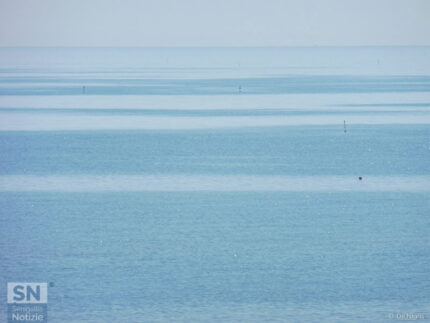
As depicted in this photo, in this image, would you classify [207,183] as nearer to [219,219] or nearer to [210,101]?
[219,219]

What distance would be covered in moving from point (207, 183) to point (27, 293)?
13.1m

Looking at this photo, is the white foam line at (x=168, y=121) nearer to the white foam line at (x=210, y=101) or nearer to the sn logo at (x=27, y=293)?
the white foam line at (x=210, y=101)

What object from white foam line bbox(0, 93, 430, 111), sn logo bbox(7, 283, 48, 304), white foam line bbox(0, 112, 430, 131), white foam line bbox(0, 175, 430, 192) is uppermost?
white foam line bbox(0, 93, 430, 111)

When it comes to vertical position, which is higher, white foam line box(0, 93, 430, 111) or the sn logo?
white foam line box(0, 93, 430, 111)

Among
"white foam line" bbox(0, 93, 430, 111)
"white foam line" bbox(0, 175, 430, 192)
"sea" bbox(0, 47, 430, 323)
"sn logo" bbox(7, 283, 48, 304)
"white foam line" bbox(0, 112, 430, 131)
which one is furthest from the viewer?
"white foam line" bbox(0, 93, 430, 111)

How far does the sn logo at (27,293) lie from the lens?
1777cm

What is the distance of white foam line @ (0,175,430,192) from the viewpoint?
1176 inches

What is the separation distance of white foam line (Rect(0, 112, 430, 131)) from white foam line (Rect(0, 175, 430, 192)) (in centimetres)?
1672

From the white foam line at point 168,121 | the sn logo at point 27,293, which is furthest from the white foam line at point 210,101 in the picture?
the sn logo at point 27,293

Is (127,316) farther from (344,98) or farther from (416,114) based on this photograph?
(344,98)

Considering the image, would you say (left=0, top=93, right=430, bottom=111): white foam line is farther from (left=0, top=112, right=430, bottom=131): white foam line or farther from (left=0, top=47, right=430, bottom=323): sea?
(left=0, top=47, right=430, bottom=323): sea

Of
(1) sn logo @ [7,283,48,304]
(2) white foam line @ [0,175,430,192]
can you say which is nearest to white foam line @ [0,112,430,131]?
(2) white foam line @ [0,175,430,192]

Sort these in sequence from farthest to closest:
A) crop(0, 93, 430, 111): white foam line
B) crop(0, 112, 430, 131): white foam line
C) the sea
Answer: crop(0, 93, 430, 111): white foam line → crop(0, 112, 430, 131): white foam line → the sea

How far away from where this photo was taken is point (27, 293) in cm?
1831
